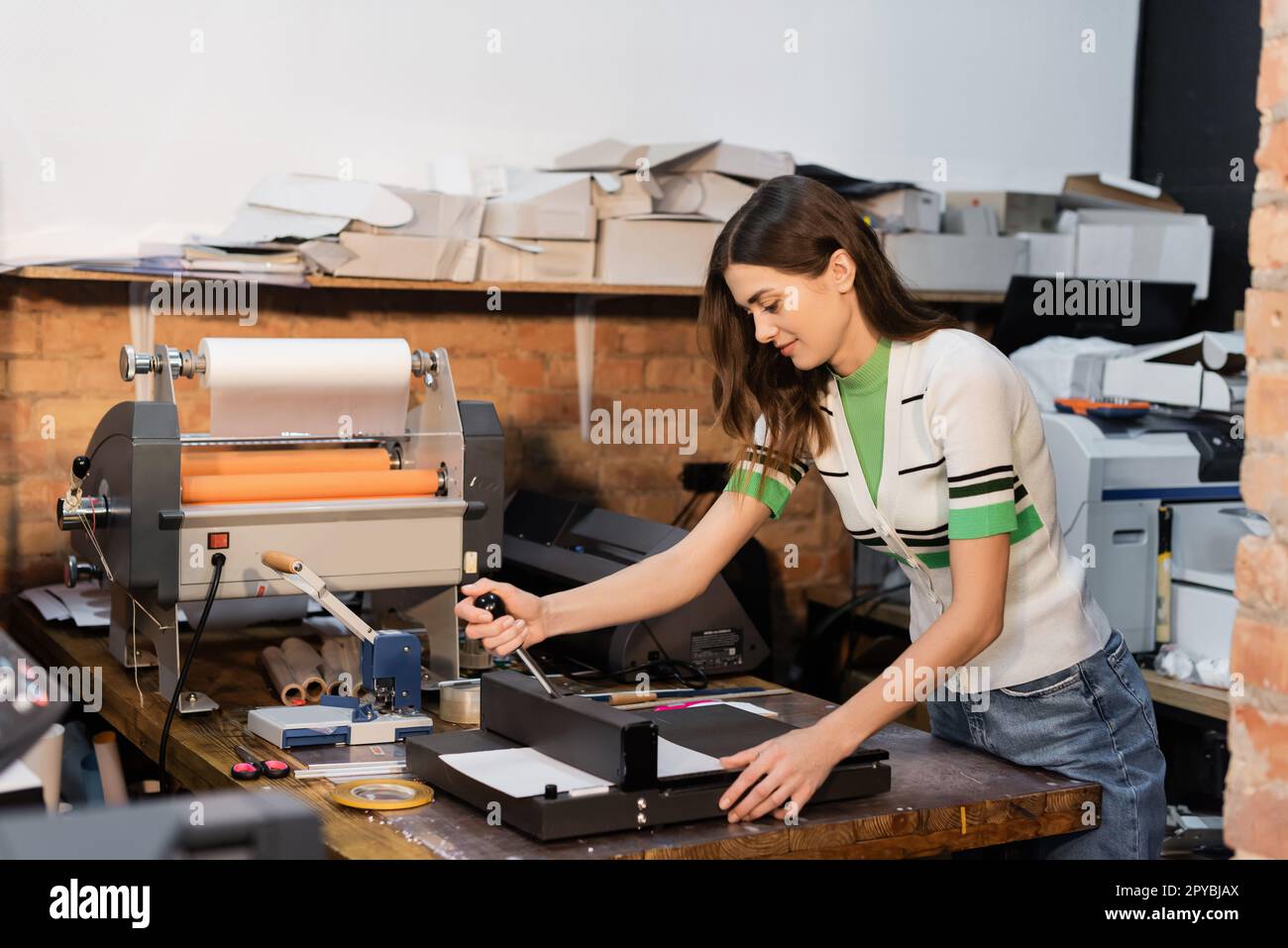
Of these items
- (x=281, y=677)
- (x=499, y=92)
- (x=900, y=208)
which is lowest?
(x=281, y=677)

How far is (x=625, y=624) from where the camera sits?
248cm

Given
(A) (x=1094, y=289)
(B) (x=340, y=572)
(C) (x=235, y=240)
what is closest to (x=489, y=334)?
(C) (x=235, y=240)

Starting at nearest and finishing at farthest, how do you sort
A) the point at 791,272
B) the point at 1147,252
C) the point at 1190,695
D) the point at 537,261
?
1. the point at 791,272
2. the point at 1190,695
3. the point at 537,261
4. the point at 1147,252

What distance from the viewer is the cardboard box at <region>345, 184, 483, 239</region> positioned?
3025mm

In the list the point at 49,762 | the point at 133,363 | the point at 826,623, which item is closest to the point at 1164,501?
the point at 826,623

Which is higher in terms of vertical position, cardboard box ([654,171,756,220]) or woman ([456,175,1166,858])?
cardboard box ([654,171,756,220])

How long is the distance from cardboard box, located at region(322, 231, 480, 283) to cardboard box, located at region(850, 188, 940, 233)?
3.30 ft

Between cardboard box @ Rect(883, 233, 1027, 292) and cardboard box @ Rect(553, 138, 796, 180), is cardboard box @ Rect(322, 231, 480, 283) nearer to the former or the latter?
cardboard box @ Rect(553, 138, 796, 180)

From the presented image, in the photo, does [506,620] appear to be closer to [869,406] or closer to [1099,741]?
[869,406]

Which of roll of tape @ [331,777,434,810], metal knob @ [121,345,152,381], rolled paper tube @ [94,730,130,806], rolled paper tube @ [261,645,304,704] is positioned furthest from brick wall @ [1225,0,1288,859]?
rolled paper tube @ [94,730,130,806]

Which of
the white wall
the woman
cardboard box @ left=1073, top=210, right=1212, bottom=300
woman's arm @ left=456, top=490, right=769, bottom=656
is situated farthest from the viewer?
cardboard box @ left=1073, top=210, right=1212, bottom=300

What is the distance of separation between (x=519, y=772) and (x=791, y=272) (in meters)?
0.70
